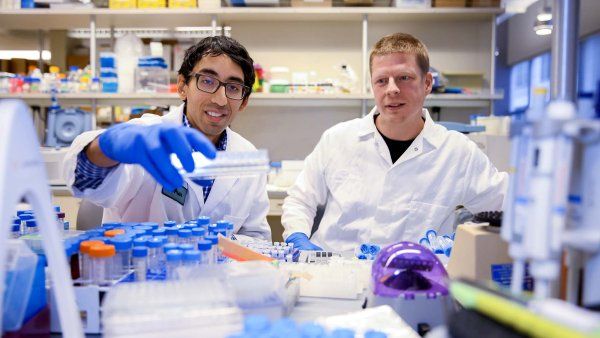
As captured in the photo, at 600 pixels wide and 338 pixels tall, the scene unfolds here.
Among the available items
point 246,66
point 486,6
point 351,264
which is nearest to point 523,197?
point 351,264

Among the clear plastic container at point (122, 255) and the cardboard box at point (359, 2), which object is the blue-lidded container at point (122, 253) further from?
the cardboard box at point (359, 2)

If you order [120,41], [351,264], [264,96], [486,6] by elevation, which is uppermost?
[486,6]

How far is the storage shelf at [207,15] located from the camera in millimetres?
3432

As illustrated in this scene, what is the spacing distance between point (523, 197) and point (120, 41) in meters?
3.43

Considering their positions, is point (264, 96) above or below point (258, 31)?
below

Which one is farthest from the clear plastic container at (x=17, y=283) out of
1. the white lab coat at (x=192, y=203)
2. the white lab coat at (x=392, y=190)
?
the white lab coat at (x=392, y=190)

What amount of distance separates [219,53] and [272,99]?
1784mm

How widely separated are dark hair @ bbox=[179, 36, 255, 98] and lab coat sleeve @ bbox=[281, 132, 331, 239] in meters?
0.53

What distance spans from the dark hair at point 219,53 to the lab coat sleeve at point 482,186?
102 centimetres

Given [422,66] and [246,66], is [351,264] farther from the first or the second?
[422,66]

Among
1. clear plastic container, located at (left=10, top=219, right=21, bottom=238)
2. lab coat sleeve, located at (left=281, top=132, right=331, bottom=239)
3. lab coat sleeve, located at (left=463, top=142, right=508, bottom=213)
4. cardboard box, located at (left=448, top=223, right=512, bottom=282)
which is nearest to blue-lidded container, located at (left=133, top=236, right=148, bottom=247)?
clear plastic container, located at (left=10, top=219, right=21, bottom=238)

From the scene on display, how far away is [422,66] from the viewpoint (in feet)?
7.18

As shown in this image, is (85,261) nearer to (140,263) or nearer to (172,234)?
(140,263)

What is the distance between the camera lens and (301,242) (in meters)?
1.82
